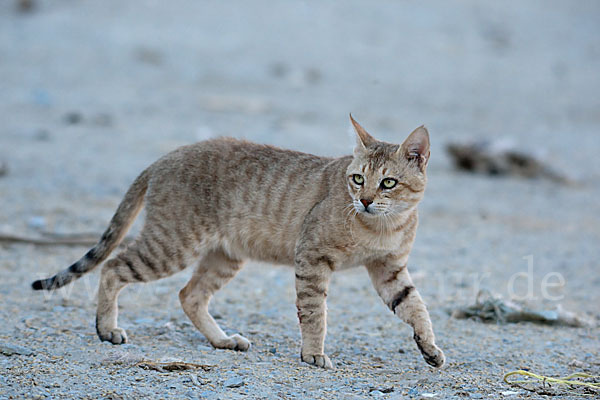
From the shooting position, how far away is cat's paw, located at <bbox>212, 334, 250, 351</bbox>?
4.91 meters

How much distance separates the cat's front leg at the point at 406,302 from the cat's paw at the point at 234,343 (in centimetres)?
95

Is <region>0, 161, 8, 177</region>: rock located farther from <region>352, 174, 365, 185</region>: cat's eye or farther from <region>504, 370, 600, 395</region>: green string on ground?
<region>504, 370, 600, 395</region>: green string on ground

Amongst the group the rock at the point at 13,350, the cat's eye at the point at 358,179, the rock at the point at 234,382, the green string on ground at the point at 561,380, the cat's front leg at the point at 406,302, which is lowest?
the rock at the point at 13,350

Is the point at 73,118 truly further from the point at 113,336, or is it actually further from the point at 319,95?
the point at 113,336

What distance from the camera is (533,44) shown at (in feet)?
66.1

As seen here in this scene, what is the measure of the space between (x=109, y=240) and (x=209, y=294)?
2.57 ft

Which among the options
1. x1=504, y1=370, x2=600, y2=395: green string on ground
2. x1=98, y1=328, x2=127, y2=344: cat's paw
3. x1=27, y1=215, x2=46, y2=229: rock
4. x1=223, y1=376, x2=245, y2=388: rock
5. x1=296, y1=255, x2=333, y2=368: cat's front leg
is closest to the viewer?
x1=223, y1=376, x2=245, y2=388: rock

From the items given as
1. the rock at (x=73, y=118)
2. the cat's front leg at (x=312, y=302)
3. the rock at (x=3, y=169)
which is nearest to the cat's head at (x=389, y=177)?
the cat's front leg at (x=312, y=302)

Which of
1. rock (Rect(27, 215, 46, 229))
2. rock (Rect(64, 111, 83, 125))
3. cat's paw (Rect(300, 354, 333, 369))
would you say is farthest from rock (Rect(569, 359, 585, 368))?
rock (Rect(64, 111, 83, 125))

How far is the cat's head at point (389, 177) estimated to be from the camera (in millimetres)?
4547

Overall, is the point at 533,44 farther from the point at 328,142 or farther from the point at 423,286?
the point at 423,286

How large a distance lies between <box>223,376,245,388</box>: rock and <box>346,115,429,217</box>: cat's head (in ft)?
4.02

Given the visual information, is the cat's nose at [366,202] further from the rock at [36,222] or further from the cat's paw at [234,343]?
the rock at [36,222]

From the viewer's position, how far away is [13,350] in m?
4.34
